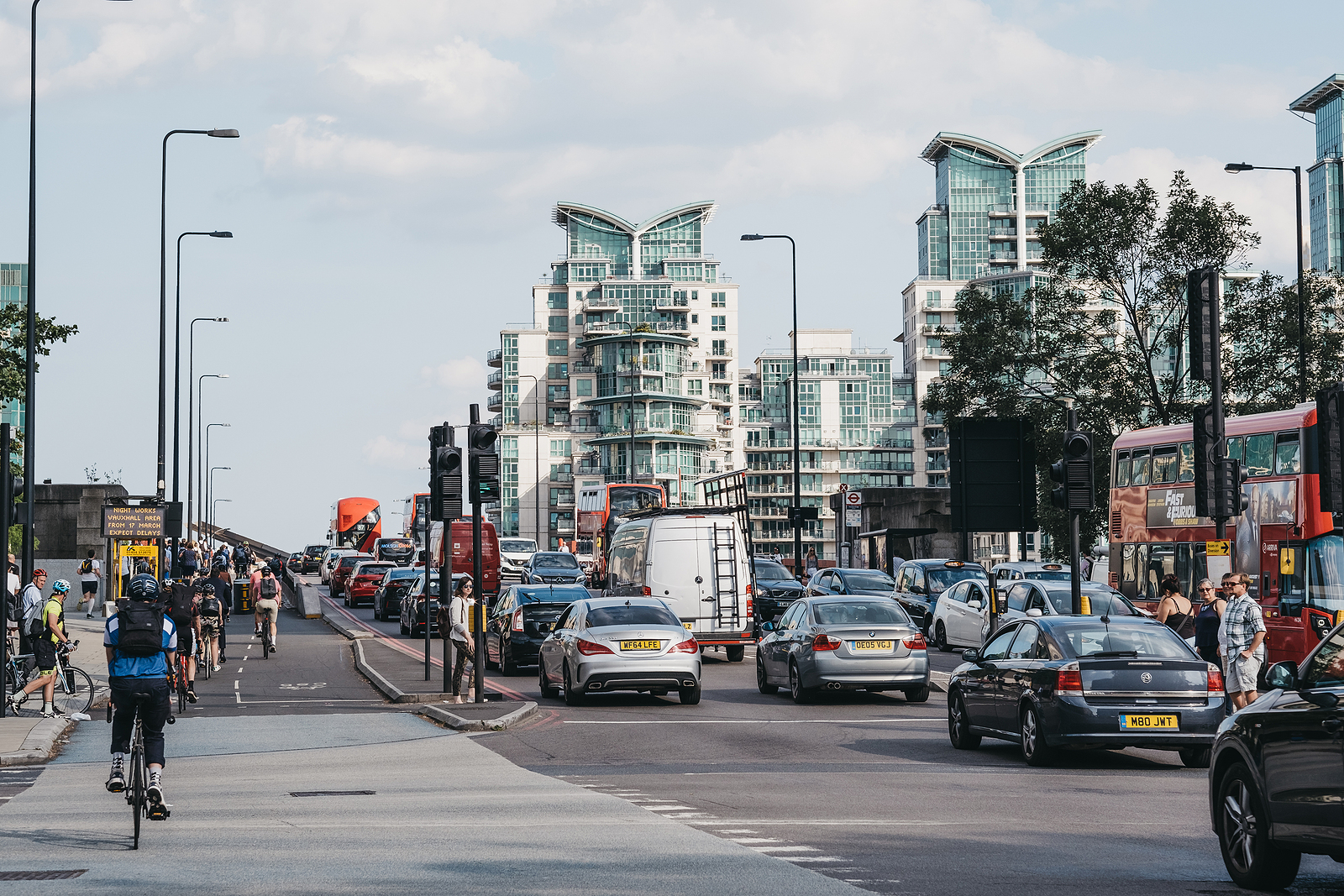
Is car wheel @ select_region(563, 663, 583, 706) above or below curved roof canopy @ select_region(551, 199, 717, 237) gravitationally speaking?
below

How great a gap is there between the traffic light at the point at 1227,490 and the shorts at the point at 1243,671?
8.97 ft

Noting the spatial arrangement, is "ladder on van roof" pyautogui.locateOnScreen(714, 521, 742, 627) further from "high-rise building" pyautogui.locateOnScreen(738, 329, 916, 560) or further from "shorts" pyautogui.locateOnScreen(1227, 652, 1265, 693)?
"high-rise building" pyautogui.locateOnScreen(738, 329, 916, 560)

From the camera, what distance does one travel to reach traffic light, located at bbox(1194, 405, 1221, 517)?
2098cm

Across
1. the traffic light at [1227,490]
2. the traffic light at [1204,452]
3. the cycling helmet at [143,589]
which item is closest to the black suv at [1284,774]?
the cycling helmet at [143,589]

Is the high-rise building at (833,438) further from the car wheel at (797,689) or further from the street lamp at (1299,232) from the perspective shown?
the car wheel at (797,689)

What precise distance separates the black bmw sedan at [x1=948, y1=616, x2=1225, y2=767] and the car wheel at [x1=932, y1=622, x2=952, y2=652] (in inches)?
809

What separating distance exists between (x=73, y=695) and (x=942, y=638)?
19.0m

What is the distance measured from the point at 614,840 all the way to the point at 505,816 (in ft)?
5.47

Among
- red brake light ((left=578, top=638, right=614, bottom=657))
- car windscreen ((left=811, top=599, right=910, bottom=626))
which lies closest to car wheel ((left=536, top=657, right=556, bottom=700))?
red brake light ((left=578, top=638, right=614, bottom=657))

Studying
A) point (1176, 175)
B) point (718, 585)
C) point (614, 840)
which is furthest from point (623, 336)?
point (614, 840)

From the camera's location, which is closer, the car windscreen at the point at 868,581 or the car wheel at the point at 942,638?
the car wheel at the point at 942,638

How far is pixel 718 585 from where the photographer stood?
31391mm

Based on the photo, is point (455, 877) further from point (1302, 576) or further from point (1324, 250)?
point (1324, 250)

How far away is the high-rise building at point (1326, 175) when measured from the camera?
127375mm
